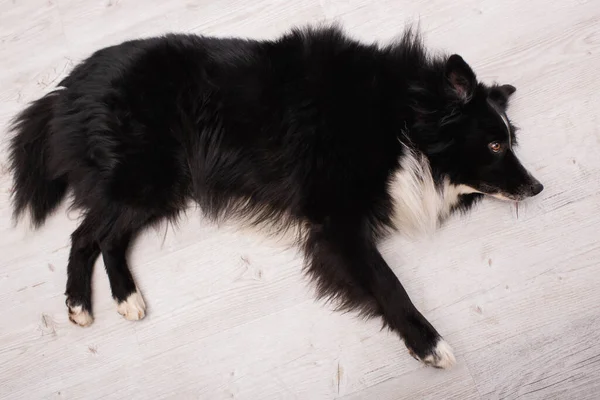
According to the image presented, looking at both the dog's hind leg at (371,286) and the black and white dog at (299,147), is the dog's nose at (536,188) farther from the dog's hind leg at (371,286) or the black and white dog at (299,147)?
the dog's hind leg at (371,286)

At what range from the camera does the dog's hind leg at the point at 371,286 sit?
1914mm

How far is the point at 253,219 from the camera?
2219 mm

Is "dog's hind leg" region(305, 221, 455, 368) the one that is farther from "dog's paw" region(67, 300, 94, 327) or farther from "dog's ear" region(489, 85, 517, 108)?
"dog's paw" region(67, 300, 94, 327)

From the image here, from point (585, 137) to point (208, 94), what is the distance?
5.97ft

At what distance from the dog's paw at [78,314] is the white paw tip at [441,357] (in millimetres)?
1520

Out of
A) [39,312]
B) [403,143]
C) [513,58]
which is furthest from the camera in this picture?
[513,58]

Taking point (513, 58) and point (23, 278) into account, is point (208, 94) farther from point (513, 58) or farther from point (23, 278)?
point (513, 58)

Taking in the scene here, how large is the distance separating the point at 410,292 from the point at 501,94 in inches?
40.8

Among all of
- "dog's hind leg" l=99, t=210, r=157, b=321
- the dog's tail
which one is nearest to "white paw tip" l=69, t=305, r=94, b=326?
"dog's hind leg" l=99, t=210, r=157, b=321

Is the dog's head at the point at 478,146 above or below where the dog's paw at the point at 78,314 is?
above

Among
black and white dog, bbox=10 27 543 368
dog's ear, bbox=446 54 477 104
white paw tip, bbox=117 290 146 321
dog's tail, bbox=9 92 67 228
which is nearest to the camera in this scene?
dog's ear, bbox=446 54 477 104

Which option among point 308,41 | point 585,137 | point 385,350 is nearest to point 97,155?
point 308,41

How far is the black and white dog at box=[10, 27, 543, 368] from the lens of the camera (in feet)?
6.45

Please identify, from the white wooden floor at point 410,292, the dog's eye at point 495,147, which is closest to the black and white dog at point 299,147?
the dog's eye at point 495,147
